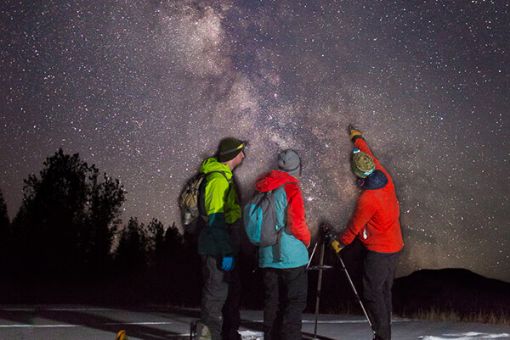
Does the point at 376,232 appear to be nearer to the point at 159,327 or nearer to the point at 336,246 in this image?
the point at 336,246

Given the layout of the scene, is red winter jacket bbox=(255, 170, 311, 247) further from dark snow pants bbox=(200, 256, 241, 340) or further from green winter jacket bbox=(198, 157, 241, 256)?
dark snow pants bbox=(200, 256, 241, 340)

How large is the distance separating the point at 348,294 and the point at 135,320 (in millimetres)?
56143

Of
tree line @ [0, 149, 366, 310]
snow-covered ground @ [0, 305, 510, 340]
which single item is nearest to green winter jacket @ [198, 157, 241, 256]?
snow-covered ground @ [0, 305, 510, 340]

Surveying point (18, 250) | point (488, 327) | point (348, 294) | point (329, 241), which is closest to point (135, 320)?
point (329, 241)

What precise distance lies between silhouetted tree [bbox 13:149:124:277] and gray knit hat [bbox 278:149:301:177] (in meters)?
67.1

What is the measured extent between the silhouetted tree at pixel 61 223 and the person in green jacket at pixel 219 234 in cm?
6656

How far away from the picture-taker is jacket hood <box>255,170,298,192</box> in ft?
19.8

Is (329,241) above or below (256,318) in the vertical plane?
above

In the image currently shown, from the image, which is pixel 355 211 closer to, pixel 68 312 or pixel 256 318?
pixel 256 318

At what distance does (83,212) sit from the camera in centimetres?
7306

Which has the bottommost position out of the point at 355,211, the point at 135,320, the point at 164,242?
the point at 135,320

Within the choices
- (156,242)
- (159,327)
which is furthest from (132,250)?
(159,327)

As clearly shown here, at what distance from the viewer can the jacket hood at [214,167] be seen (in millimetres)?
6473

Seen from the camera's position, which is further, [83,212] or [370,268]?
[83,212]
